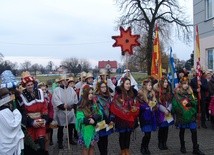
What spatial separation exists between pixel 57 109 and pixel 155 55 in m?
3.34

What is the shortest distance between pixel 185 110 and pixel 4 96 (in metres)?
4.17

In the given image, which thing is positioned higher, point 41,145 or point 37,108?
point 37,108

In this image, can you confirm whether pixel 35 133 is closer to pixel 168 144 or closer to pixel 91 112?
pixel 91 112

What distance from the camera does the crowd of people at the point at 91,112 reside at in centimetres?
603

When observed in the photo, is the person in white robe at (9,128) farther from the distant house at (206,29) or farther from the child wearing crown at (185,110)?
the distant house at (206,29)

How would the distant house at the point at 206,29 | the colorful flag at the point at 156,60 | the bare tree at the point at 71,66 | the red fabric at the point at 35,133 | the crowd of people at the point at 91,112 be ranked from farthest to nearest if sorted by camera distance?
the bare tree at the point at 71,66, the distant house at the point at 206,29, the colorful flag at the point at 156,60, the red fabric at the point at 35,133, the crowd of people at the point at 91,112

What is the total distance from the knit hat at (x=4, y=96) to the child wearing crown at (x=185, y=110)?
4034 millimetres

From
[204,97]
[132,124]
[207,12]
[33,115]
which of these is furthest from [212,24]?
[33,115]

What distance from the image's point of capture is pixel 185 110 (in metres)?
8.34

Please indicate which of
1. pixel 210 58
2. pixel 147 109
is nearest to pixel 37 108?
pixel 147 109

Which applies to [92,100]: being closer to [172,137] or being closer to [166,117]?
[166,117]

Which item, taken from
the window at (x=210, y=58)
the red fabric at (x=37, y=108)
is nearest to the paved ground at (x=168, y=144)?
the red fabric at (x=37, y=108)

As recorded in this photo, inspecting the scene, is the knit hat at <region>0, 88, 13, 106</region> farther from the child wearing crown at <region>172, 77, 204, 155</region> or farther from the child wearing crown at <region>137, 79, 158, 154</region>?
the child wearing crown at <region>172, 77, 204, 155</region>

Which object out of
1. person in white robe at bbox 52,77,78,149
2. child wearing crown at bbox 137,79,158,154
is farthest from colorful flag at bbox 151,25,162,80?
person in white robe at bbox 52,77,78,149
